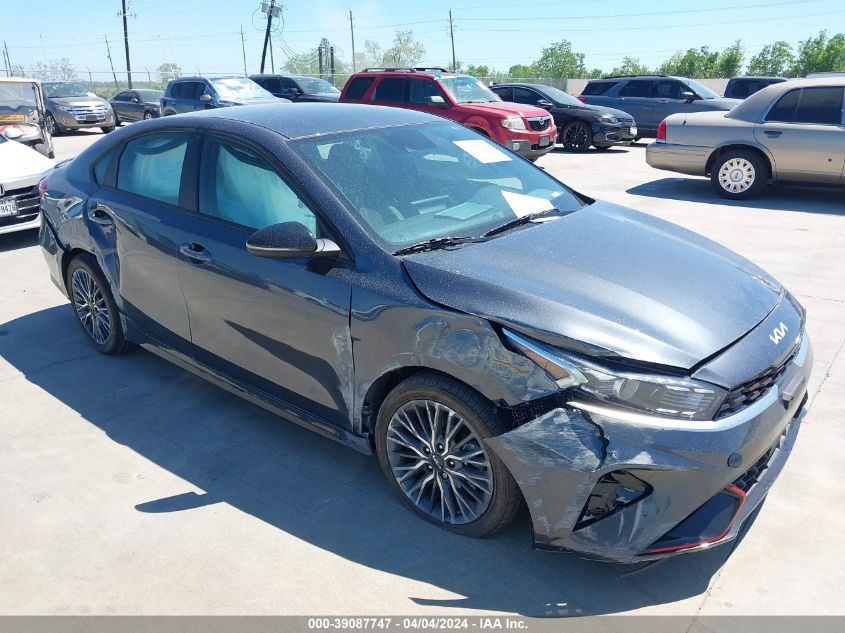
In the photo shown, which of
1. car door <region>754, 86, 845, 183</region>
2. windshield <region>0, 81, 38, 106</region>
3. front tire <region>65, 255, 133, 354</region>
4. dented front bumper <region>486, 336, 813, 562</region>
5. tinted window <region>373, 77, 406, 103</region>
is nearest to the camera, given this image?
dented front bumper <region>486, 336, 813, 562</region>

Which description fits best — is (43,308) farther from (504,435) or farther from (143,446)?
(504,435)

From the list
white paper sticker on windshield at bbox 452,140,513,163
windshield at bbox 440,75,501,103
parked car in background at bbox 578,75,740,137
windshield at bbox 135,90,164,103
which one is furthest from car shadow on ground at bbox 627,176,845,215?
windshield at bbox 135,90,164,103

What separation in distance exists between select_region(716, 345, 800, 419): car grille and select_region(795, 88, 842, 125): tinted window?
797cm

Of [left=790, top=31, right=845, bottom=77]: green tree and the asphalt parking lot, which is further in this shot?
[left=790, top=31, right=845, bottom=77]: green tree

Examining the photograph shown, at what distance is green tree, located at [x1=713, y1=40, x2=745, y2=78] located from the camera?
65956 mm

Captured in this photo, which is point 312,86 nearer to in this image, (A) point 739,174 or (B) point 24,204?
(A) point 739,174

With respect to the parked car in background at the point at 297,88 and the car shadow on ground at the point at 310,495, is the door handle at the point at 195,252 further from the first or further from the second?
the parked car in background at the point at 297,88

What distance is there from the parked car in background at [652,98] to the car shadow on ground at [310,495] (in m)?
14.9

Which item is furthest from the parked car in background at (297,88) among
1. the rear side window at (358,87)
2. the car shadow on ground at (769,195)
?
the car shadow on ground at (769,195)

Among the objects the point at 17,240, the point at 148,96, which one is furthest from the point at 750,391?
the point at 148,96

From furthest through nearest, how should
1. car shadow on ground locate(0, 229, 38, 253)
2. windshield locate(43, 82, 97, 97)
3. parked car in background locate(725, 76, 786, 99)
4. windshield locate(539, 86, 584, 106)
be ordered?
windshield locate(43, 82, 97, 97), parked car in background locate(725, 76, 786, 99), windshield locate(539, 86, 584, 106), car shadow on ground locate(0, 229, 38, 253)

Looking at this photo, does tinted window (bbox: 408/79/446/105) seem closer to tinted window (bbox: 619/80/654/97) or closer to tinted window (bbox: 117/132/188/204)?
tinted window (bbox: 619/80/654/97)

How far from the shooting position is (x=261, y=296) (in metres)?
3.45

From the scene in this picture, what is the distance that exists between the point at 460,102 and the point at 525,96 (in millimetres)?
3789
